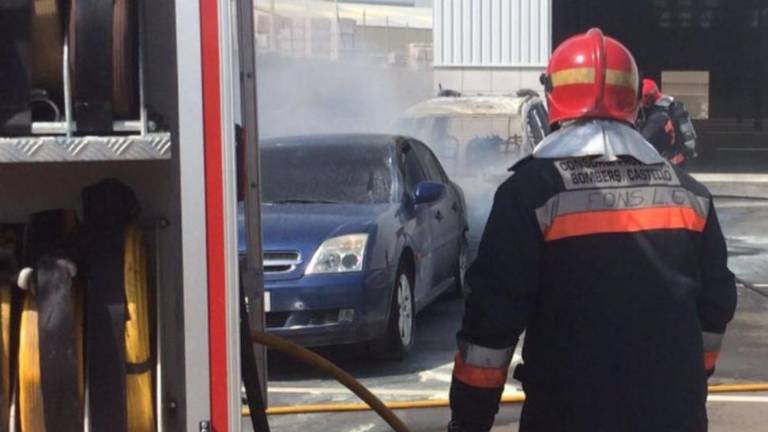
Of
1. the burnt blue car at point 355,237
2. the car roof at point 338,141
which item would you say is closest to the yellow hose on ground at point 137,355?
the burnt blue car at point 355,237

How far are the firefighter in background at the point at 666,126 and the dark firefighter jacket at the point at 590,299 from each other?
389 inches

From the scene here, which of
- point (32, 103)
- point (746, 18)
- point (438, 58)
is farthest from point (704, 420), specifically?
point (746, 18)

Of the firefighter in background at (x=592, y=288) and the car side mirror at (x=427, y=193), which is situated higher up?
the firefighter in background at (x=592, y=288)

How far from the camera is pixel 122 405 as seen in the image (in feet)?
8.49

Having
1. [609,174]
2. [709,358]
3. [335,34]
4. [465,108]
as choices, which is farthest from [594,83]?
[335,34]

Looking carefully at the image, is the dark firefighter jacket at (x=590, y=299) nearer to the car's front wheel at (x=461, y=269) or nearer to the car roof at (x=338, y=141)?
the car roof at (x=338, y=141)

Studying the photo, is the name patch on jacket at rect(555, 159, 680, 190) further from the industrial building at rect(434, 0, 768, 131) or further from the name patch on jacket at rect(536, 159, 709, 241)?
the industrial building at rect(434, 0, 768, 131)

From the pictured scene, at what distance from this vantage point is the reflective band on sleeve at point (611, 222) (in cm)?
338

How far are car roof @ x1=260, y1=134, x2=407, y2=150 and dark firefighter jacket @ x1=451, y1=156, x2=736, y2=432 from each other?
260 inches

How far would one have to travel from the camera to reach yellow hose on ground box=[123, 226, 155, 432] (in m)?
2.61

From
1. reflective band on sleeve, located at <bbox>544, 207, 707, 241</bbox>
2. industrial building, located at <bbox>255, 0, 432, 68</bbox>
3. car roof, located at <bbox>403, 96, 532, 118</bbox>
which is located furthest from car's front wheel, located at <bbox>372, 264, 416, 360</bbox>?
industrial building, located at <bbox>255, 0, 432, 68</bbox>

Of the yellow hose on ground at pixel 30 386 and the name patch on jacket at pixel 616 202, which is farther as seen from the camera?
the name patch on jacket at pixel 616 202

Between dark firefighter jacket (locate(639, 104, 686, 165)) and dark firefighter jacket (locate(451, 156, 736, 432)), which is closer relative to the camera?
dark firefighter jacket (locate(451, 156, 736, 432))

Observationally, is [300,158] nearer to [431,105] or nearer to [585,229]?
[585,229]
